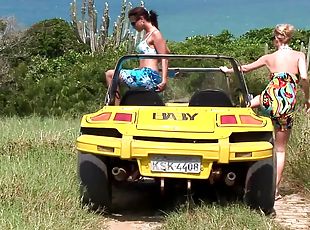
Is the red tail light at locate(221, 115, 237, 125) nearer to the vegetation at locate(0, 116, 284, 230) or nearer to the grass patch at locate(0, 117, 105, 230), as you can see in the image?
the vegetation at locate(0, 116, 284, 230)

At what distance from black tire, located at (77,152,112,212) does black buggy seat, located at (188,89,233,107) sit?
1.10 meters

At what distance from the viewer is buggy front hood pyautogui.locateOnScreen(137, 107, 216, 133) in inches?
207

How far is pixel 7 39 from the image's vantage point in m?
17.4

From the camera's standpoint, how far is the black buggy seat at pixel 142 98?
6070mm

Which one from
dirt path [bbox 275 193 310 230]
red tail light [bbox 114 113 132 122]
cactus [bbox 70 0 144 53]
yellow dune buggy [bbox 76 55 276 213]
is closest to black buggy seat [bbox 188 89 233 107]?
yellow dune buggy [bbox 76 55 276 213]

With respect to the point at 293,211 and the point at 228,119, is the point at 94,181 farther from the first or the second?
the point at 293,211

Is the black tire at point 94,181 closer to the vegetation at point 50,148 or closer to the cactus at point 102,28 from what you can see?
the vegetation at point 50,148

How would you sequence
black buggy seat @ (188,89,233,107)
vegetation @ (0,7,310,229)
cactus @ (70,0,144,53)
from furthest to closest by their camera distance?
1. cactus @ (70,0,144,53)
2. black buggy seat @ (188,89,233,107)
3. vegetation @ (0,7,310,229)

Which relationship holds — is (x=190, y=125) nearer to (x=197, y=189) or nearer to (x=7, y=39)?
(x=197, y=189)

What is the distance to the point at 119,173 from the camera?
5.45m

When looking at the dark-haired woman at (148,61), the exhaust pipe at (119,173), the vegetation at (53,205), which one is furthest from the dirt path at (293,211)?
the dark-haired woman at (148,61)

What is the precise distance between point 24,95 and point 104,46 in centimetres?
775

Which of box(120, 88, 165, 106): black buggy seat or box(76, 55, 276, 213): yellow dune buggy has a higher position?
box(120, 88, 165, 106): black buggy seat

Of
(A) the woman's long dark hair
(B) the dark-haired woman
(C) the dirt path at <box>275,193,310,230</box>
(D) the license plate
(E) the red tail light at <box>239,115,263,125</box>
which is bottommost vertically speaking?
(C) the dirt path at <box>275,193,310,230</box>
